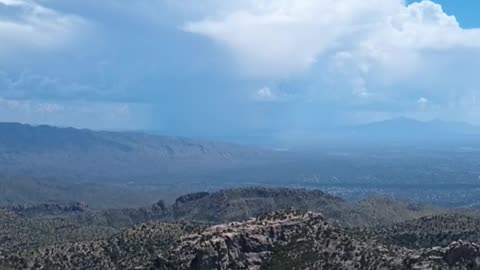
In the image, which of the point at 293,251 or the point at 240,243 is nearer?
the point at 240,243

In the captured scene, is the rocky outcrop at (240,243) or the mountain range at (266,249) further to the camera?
the rocky outcrop at (240,243)

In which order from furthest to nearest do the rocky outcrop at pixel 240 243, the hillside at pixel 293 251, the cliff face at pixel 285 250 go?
the rocky outcrop at pixel 240 243, the cliff face at pixel 285 250, the hillside at pixel 293 251

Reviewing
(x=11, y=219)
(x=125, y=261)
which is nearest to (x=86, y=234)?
(x=11, y=219)

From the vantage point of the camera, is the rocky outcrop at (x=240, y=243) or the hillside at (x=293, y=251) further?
the rocky outcrop at (x=240, y=243)

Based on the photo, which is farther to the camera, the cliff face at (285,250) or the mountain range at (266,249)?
the cliff face at (285,250)

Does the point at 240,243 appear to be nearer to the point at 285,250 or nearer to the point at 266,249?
A: the point at 266,249

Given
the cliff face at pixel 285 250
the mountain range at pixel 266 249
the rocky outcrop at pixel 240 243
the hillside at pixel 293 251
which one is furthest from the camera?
the rocky outcrop at pixel 240 243

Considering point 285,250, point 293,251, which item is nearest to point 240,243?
point 285,250

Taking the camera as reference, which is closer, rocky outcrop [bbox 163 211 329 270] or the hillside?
the hillside

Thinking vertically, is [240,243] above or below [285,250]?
above

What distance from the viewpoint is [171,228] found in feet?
415

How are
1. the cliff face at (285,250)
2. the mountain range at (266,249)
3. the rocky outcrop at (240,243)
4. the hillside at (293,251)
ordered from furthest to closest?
the rocky outcrop at (240,243) → the cliff face at (285,250) → the mountain range at (266,249) → the hillside at (293,251)

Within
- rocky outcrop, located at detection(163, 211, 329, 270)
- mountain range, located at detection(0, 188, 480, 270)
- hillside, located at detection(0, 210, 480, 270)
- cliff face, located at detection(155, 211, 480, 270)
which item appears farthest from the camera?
rocky outcrop, located at detection(163, 211, 329, 270)

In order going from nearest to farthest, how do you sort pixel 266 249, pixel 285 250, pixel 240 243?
pixel 240 243
pixel 285 250
pixel 266 249
